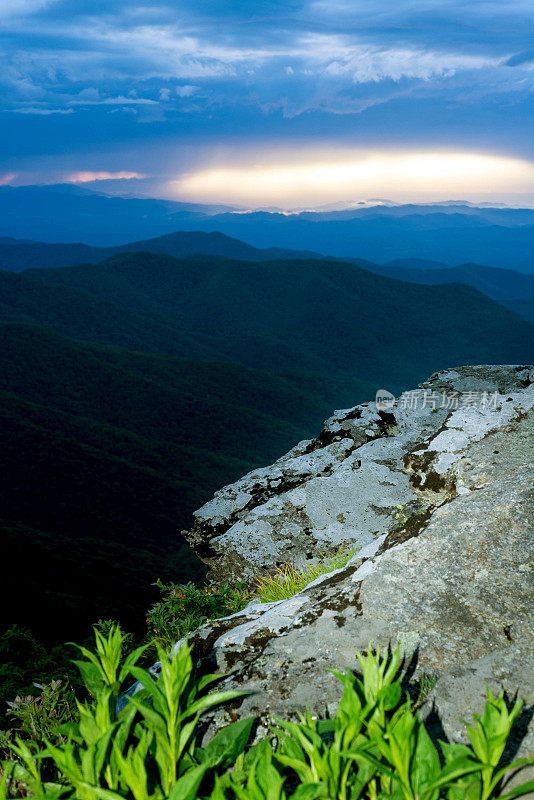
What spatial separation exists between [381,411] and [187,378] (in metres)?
101

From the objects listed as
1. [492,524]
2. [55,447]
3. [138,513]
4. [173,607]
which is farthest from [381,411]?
[55,447]

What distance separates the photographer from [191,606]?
727 cm

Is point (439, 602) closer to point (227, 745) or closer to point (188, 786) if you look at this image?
point (227, 745)

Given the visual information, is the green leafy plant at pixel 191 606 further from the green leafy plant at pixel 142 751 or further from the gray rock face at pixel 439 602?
the green leafy plant at pixel 142 751

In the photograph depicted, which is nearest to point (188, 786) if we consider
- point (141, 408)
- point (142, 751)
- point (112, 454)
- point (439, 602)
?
point (142, 751)

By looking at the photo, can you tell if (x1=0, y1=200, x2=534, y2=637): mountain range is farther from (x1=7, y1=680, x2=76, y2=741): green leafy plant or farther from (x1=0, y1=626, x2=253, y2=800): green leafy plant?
(x1=0, y1=626, x2=253, y2=800): green leafy plant

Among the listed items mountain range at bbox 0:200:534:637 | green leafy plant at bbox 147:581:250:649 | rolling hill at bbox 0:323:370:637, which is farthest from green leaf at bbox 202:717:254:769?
mountain range at bbox 0:200:534:637

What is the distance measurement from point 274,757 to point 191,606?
465 centimetres

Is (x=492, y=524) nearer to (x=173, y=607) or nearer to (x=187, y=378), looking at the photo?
(x=173, y=607)

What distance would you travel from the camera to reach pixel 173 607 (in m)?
7.16

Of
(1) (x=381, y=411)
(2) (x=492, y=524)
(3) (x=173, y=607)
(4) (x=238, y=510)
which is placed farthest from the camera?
(1) (x=381, y=411)

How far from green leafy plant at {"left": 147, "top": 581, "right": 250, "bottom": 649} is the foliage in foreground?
367 centimetres

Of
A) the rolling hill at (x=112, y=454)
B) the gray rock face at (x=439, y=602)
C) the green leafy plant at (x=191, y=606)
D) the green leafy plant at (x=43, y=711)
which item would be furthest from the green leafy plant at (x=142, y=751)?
the rolling hill at (x=112, y=454)

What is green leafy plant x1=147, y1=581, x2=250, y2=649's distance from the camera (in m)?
6.81
